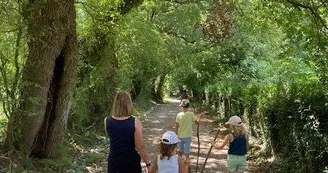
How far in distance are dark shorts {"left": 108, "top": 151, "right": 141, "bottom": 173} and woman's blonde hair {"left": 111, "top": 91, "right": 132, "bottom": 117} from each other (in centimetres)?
49

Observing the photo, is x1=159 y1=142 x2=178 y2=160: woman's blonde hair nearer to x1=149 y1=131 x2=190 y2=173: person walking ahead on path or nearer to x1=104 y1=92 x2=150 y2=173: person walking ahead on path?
x1=149 y1=131 x2=190 y2=173: person walking ahead on path

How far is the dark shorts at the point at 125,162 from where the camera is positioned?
16.8 feet

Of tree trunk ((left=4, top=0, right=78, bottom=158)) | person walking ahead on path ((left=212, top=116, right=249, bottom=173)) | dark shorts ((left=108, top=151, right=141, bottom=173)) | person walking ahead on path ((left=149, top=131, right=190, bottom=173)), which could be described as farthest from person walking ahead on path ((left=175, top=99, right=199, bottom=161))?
person walking ahead on path ((left=149, top=131, right=190, bottom=173))

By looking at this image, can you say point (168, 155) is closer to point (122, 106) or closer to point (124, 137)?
point (124, 137)

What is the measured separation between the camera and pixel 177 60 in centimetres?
2688

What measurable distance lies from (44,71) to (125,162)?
4332 mm

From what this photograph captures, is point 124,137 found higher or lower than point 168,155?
higher

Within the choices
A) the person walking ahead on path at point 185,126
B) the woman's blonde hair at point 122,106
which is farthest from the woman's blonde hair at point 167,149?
the person walking ahead on path at point 185,126

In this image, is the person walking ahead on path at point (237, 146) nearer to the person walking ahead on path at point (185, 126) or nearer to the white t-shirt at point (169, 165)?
the person walking ahead on path at point (185, 126)

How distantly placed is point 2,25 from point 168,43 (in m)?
17.1

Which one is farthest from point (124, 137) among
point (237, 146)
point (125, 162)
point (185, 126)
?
point (185, 126)

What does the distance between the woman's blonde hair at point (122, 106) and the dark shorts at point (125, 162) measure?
492 mm

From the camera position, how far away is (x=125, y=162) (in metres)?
5.12

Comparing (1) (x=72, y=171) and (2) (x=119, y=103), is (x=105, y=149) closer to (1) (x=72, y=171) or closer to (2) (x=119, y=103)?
(1) (x=72, y=171)
